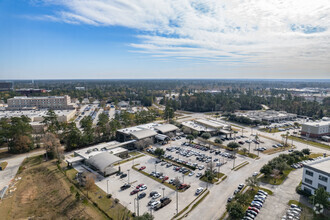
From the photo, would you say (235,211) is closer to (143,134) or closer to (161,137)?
(161,137)

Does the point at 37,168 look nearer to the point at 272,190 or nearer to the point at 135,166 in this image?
the point at 135,166

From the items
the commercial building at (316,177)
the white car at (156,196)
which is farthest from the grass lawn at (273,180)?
the white car at (156,196)

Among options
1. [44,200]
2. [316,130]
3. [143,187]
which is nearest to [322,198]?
[143,187]

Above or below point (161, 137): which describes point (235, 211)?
below

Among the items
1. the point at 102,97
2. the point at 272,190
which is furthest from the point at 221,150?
the point at 102,97

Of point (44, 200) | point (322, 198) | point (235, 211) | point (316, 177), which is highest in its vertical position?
point (316, 177)

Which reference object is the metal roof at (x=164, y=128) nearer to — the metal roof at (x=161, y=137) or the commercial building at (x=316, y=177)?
the metal roof at (x=161, y=137)

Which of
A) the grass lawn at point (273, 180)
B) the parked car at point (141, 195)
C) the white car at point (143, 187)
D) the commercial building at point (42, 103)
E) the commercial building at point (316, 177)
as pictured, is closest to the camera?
the commercial building at point (316, 177)
